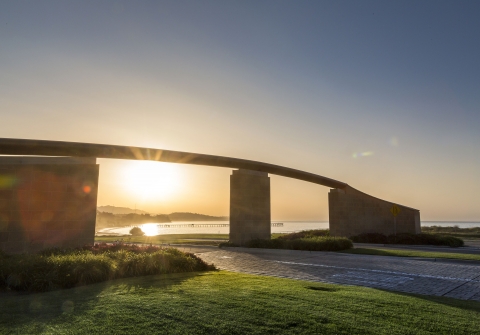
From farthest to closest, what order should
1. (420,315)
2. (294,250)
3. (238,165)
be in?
(238,165)
(294,250)
(420,315)

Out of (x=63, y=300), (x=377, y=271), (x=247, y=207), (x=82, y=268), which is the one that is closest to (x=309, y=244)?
(x=247, y=207)

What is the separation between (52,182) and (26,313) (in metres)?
10.4

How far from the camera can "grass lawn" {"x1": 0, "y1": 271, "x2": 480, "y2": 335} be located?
5.18m

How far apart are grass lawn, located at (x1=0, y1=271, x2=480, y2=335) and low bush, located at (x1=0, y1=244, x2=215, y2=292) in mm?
550

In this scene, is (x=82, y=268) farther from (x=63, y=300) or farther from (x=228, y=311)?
(x=228, y=311)

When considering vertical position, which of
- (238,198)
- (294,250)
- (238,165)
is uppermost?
(238,165)

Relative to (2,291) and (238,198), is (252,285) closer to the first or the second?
(2,291)

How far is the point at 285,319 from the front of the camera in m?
5.55

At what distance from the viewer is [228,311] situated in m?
5.86

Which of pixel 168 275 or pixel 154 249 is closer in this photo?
pixel 168 275

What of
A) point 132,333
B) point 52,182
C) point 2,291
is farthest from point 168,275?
point 52,182

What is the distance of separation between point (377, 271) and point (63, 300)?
30.8 feet

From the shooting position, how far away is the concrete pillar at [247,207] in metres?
21.9

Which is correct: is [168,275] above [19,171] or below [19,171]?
below
